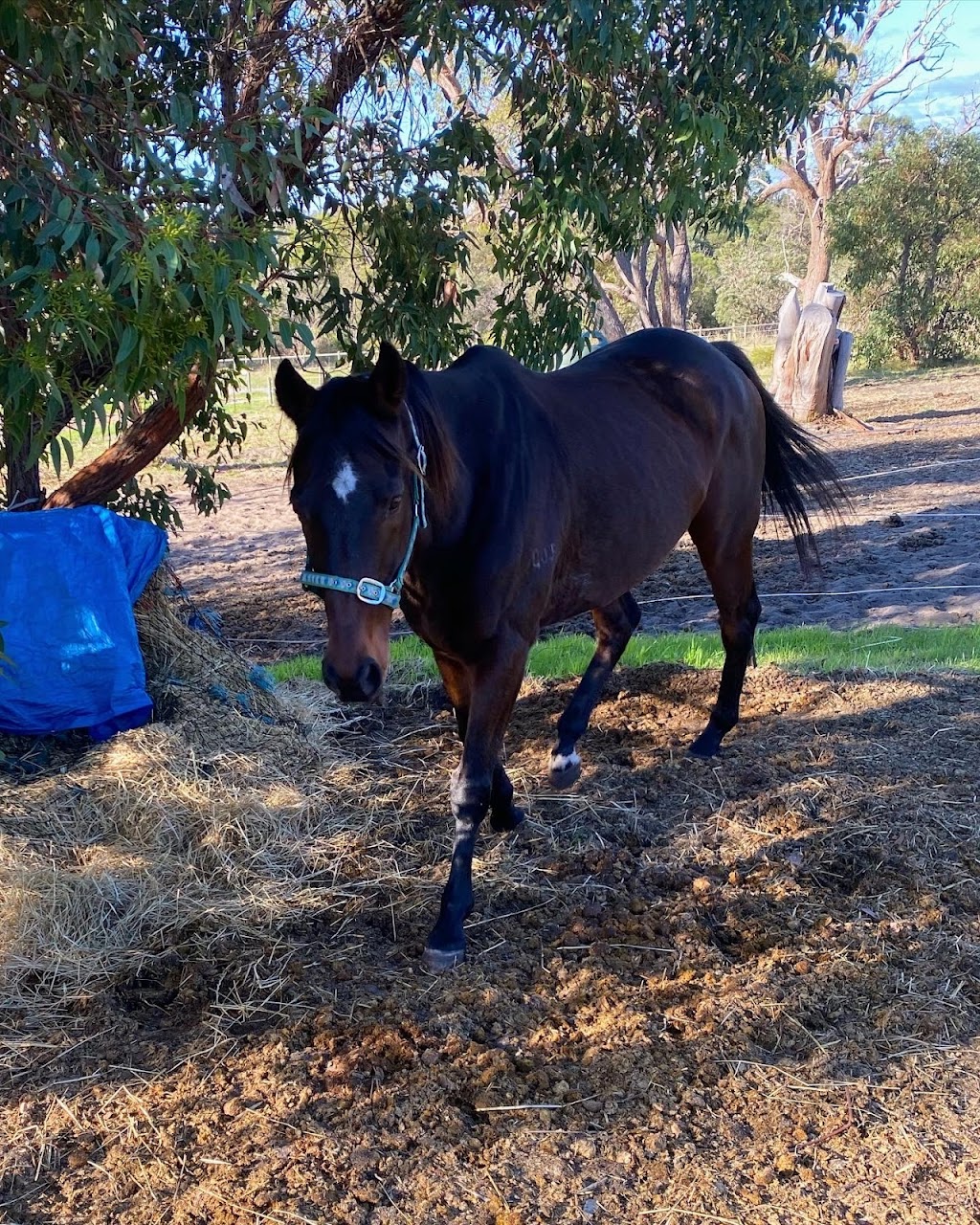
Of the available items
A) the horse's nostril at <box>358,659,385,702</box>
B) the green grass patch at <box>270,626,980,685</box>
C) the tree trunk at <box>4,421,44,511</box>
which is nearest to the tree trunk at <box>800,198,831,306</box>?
the green grass patch at <box>270,626,980,685</box>

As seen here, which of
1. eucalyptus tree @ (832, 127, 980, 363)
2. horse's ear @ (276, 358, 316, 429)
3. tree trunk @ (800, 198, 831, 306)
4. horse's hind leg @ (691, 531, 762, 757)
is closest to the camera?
horse's ear @ (276, 358, 316, 429)

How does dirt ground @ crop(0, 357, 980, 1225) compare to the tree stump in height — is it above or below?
below

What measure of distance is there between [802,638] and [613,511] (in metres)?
2.81

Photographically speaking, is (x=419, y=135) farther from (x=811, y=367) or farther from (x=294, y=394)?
(x=811, y=367)

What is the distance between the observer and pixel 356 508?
8.54ft

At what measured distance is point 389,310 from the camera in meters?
5.06

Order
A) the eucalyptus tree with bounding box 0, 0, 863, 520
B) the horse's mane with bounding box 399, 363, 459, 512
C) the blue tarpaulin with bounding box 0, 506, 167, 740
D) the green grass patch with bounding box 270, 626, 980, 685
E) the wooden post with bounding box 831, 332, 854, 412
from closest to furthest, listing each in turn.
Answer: the horse's mane with bounding box 399, 363, 459, 512, the eucalyptus tree with bounding box 0, 0, 863, 520, the blue tarpaulin with bounding box 0, 506, 167, 740, the green grass patch with bounding box 270, 626, 980, 685, the wooden post with bounding box 831, 332, 854, 412

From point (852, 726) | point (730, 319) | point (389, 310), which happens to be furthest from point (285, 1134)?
point (730, 319)

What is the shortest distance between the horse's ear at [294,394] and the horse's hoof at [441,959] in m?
1.64

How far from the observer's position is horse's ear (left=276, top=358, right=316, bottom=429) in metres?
2.79

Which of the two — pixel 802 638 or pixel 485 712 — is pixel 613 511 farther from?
pixel 802 638

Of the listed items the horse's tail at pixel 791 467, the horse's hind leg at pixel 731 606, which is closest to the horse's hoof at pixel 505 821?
the horse's hind leg at pixel 731 606

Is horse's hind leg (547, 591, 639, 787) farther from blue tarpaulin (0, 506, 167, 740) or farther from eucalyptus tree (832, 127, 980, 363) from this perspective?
eucalyptus tree (832, 127, 980, 363)

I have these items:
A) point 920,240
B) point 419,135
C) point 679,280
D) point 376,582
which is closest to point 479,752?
point 376,582
